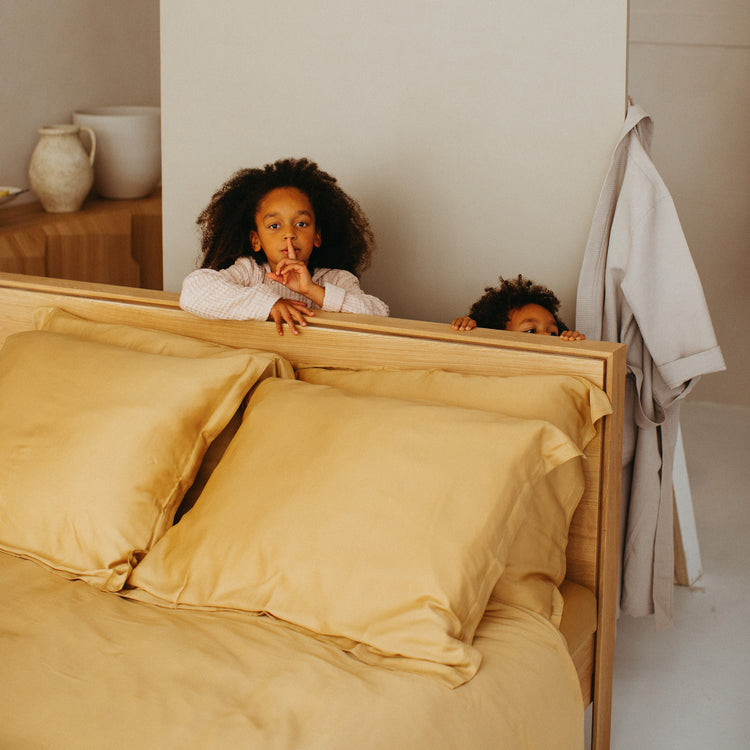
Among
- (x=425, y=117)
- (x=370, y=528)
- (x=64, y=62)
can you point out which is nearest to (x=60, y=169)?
(x=64, y=62)

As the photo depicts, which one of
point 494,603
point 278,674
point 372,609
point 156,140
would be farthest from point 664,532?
point 156,140

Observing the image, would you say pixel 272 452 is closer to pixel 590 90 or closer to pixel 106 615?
pixel 106 615

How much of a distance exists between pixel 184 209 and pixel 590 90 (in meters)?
1.07

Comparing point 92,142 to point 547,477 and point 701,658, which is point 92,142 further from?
point 701,658

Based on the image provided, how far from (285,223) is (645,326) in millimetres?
763

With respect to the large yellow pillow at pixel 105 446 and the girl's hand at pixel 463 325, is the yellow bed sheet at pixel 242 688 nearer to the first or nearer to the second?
the large yellow pillow at pixel 105 446

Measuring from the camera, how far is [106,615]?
4.47ft

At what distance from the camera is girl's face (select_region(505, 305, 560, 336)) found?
75.2 inches

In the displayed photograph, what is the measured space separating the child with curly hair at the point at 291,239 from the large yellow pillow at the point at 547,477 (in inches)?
19.1

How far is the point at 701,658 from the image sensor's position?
6.51 feet

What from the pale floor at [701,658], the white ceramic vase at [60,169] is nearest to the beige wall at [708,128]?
the pale floor at [701,658]

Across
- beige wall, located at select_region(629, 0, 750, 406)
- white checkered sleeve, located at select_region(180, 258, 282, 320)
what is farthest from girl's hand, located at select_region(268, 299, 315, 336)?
beige wall, located at select_region(629, 0, 750, 406)

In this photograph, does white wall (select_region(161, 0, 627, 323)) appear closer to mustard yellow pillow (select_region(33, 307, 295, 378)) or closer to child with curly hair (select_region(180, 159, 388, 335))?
child with curly hair (select_region(180, 159, 388, 335))

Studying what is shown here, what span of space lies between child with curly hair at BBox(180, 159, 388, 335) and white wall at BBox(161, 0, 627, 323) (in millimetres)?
126
